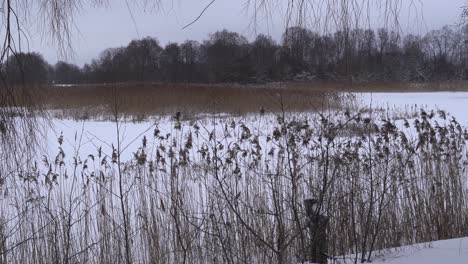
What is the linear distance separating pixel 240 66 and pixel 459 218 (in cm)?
289

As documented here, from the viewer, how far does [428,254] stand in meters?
3.43

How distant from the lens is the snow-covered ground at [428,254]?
324cm

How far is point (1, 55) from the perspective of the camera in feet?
7.39

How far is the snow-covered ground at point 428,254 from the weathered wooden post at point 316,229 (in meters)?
0.20

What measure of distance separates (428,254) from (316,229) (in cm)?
87

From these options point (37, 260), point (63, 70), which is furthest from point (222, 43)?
point (37, 260)

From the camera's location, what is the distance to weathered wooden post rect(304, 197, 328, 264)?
3307 millimetres

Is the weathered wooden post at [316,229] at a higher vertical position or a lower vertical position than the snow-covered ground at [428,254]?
higher

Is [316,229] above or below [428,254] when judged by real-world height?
Result: above

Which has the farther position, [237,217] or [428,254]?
[237,217]

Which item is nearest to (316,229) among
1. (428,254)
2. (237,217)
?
(237,217)

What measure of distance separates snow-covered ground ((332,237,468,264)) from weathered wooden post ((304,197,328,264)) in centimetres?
20

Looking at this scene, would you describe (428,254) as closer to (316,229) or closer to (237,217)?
(316,229)

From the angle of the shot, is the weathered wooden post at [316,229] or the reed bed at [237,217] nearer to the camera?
the weathered wooden post at [316,229]
